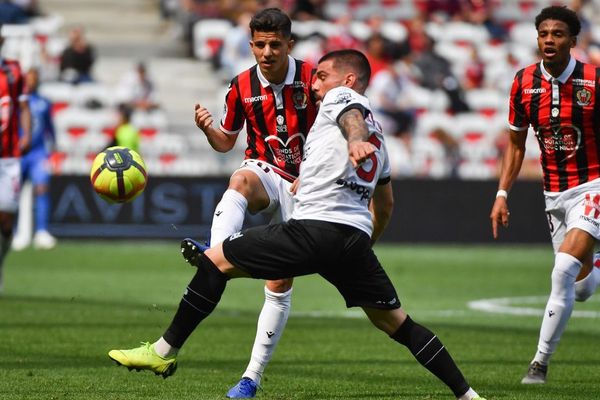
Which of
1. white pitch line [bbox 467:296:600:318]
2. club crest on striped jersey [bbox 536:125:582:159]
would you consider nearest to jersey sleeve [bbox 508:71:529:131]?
club crest on striped jersey [bbox 536:125:582:159]

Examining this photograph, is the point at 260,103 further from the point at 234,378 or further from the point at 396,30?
the point at 396,30

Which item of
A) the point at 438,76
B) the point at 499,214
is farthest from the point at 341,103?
the point at 438,76

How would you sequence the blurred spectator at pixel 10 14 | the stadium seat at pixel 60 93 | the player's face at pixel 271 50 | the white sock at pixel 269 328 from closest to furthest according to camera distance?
the white sock at pixel 269 328 → the player's face at pixel 271 50 → the stadium seat at pixel 60 93 → the blurred spectator at pixel 10 14

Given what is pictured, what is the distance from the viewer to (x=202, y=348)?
10172mm

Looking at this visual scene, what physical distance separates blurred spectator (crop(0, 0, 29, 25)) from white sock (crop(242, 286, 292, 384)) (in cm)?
1740

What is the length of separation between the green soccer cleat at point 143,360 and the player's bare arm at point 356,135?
5.37ft

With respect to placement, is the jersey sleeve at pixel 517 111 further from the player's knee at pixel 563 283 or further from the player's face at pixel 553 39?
the player's knee at pixel 563 283

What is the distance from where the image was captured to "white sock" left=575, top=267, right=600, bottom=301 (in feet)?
30.3

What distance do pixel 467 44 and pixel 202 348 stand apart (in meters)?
19.9

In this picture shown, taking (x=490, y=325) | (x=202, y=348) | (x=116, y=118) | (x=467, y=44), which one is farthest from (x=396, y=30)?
(x=202, y=348)

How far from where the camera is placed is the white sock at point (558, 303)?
8.57m

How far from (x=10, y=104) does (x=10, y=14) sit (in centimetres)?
1181

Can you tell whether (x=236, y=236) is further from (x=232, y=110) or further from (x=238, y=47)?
(x=238, y=47)

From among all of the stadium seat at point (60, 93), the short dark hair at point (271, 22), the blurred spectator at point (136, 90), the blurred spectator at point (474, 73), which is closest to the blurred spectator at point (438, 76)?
the blurred spectator at point (474, 73)
